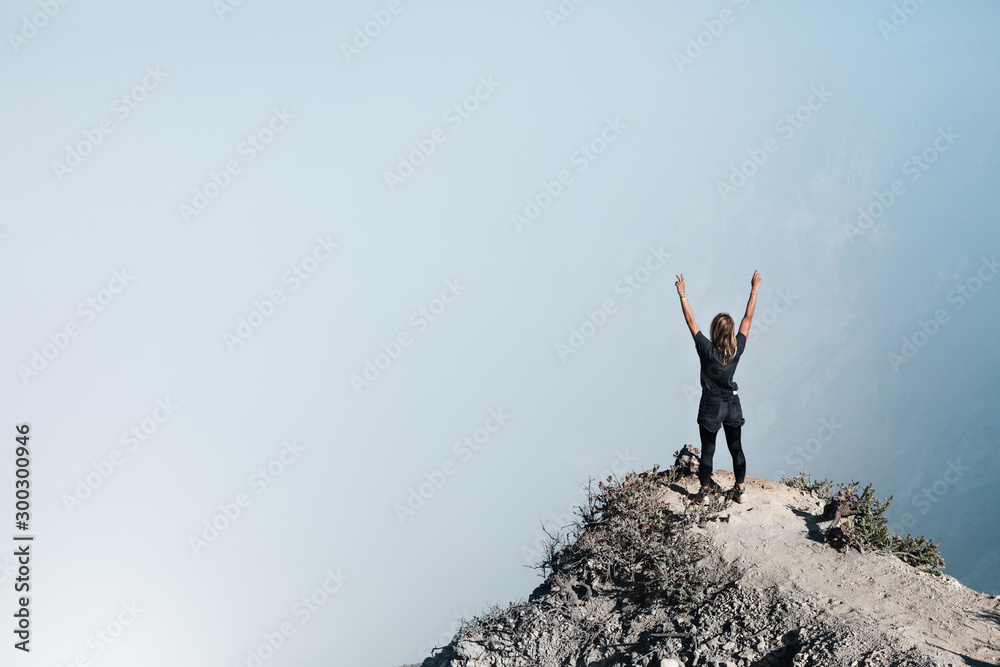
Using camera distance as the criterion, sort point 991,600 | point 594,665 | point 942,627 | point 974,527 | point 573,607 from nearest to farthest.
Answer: point 942,627
point 991,600
point 594,665
point 573,607
point 974,527

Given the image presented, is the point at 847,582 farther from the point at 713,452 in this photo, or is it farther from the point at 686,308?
the point at 686,308

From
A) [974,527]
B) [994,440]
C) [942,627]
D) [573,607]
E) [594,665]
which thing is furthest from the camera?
[994,440]

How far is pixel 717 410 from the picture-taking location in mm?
12156

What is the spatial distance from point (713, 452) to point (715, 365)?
159 cm

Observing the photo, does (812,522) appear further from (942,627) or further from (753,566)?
(942,627)

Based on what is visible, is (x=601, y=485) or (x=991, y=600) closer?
(x=991, y=600)

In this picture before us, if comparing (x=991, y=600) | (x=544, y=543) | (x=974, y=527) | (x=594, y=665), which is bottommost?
(x=594, y=665)

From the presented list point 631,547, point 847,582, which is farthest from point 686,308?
point 847,582

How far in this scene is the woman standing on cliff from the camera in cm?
1187

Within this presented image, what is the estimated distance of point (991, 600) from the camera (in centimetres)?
1029

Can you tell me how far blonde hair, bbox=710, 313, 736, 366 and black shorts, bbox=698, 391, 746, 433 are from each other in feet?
1.93

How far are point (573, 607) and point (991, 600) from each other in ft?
18.6

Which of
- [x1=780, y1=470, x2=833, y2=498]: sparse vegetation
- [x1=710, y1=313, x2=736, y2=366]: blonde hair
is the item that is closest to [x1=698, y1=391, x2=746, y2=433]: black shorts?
[x1=710, y1=313, x2=736, y2=366]: blonde hair

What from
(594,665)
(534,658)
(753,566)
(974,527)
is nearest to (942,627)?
(753,566)
